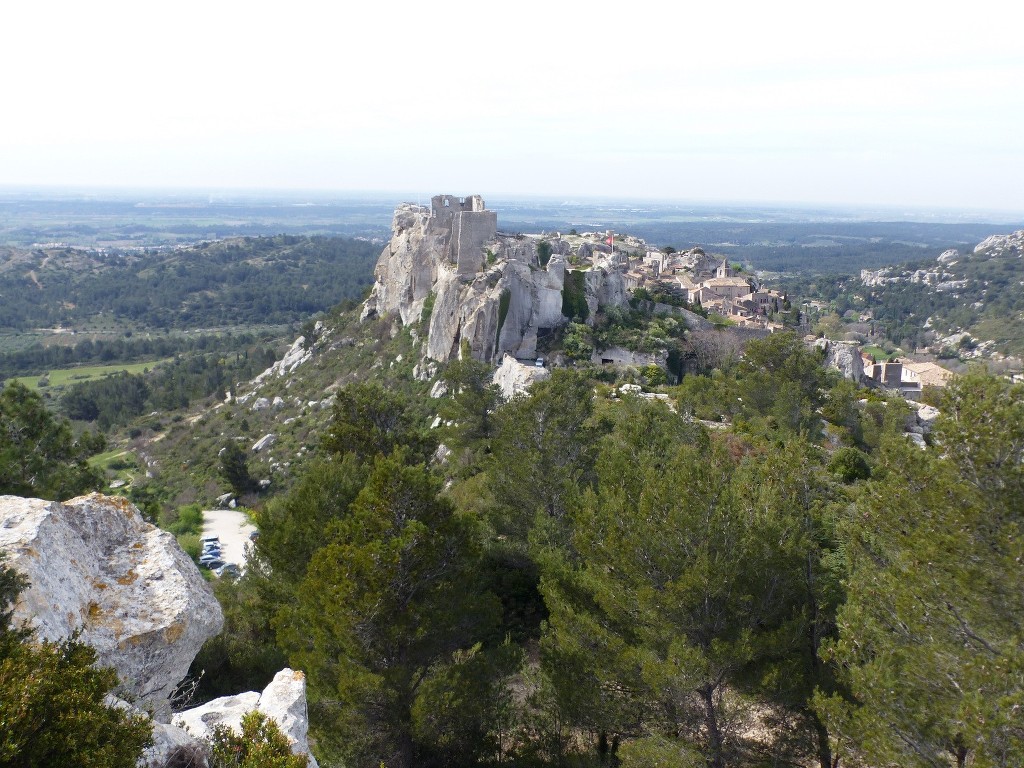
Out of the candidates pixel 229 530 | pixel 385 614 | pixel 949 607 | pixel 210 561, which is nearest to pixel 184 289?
pixel 229 530

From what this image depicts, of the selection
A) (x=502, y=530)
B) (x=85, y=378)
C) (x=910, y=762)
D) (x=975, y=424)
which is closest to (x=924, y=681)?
(x=910, y=762)

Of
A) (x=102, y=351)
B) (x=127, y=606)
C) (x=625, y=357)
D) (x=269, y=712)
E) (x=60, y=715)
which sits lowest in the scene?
(x=102, y=351)

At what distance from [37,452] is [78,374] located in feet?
326

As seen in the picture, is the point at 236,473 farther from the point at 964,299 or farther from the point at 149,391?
the point at 964,299

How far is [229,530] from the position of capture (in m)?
29.3

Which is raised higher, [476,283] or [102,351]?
[476,283]

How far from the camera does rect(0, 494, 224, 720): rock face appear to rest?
637cm

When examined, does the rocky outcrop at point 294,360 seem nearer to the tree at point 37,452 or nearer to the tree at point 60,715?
the tree at point 37,452

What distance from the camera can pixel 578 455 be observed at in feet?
54.9

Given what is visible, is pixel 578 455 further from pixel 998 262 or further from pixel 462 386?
pixel 998 262

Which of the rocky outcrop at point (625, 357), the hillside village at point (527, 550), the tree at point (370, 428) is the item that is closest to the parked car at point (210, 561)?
the hillside village at point (527, 550)

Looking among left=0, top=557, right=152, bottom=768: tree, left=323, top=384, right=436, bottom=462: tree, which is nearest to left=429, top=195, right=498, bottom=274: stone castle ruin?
left=323, top=384, right=436, bottom=462: tree

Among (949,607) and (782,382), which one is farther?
(782,382)

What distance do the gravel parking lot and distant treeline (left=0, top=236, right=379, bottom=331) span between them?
114170mm
